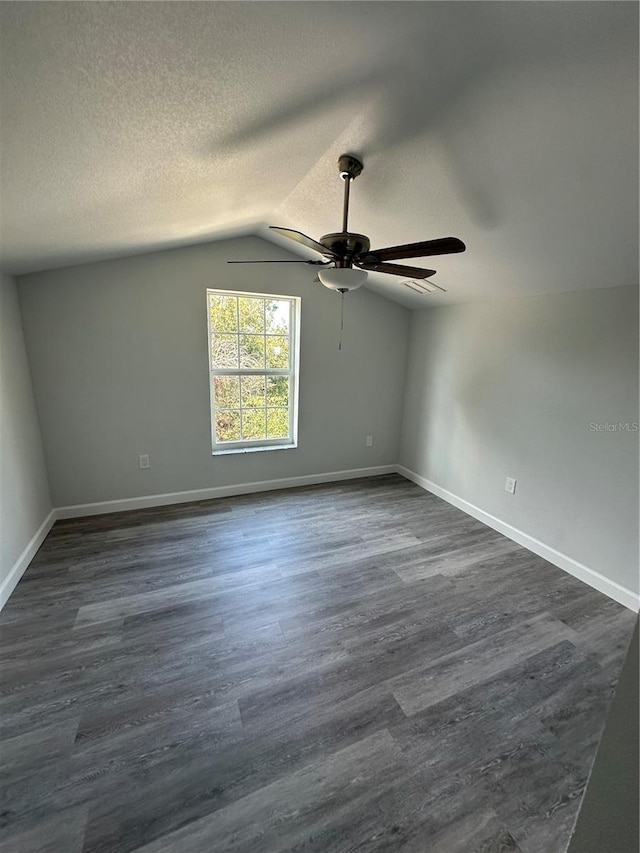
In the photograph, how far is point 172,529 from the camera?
2811mm

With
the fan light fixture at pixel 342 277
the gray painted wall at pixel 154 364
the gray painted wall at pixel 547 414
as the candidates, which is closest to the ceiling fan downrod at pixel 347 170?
the fan light fixture at pixel 342 277

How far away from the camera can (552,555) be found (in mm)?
2527

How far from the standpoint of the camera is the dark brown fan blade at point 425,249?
1.46 metres

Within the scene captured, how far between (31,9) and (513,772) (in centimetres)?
250

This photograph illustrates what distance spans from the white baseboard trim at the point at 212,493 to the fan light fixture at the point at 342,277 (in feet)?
7.62

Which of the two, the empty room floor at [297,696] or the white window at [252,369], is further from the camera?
the white window at [252,369]

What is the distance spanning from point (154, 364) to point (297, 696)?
8.52 feet

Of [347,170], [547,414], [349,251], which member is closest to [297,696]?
[349,251]

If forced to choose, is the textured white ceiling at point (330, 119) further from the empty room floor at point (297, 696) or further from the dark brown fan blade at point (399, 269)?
the empty room floor at point (297, 696)

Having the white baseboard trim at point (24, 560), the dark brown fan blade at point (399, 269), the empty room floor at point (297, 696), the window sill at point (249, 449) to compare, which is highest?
the dark brown fan blade at point (399, 269)

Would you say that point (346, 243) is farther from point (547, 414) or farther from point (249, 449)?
point (249, 449)

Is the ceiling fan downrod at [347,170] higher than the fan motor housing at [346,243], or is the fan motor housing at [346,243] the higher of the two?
the ceiling fan downrod at [347,170]

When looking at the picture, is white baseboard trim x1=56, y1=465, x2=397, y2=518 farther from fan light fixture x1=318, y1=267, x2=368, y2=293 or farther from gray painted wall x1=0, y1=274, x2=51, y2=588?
fan light fixture x1=318, y1=267, x2=368, y2=293

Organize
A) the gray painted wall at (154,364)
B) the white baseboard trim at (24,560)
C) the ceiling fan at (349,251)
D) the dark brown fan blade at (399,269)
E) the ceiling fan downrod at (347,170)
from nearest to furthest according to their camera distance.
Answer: the ceiling fan at (349,251) < the ceiling fan downrod at (347,170) < the dark brown fan blade at (399,269) < the white baseboard trim at (24,560) < the gray painted wall at (154,364)
